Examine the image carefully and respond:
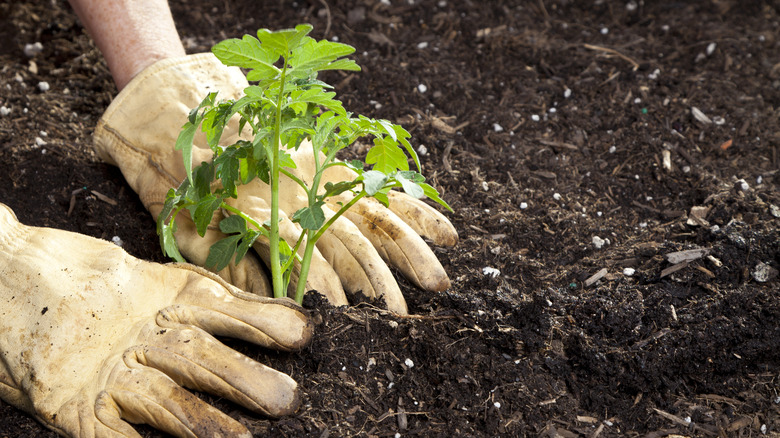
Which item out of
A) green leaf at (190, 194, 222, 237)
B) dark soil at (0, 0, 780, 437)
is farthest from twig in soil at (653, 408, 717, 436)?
green leaf at (190, 194, 222, 237)

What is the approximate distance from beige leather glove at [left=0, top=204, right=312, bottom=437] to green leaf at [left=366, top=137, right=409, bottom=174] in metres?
0.54

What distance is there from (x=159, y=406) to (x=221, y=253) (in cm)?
51

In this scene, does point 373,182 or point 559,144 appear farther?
point 559,144

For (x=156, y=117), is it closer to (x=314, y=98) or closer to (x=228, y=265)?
(x=228, y=265)

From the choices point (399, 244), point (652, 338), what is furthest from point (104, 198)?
point (652, 338)

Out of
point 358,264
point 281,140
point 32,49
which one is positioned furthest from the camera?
point 32,49

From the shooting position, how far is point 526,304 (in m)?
2.32

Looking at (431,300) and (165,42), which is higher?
(165,42)

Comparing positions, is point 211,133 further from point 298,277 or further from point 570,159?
point 570,159

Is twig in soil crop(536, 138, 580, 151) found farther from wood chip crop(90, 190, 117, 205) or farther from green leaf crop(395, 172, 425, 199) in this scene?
wood chip crop(90, 190, 117, 205)

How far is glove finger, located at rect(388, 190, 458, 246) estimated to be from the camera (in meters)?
2.70

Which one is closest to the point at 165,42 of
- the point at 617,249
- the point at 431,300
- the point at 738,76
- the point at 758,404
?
the point at 431,300

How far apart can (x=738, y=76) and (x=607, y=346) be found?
2.40 metres

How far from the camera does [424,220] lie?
2.71 m
